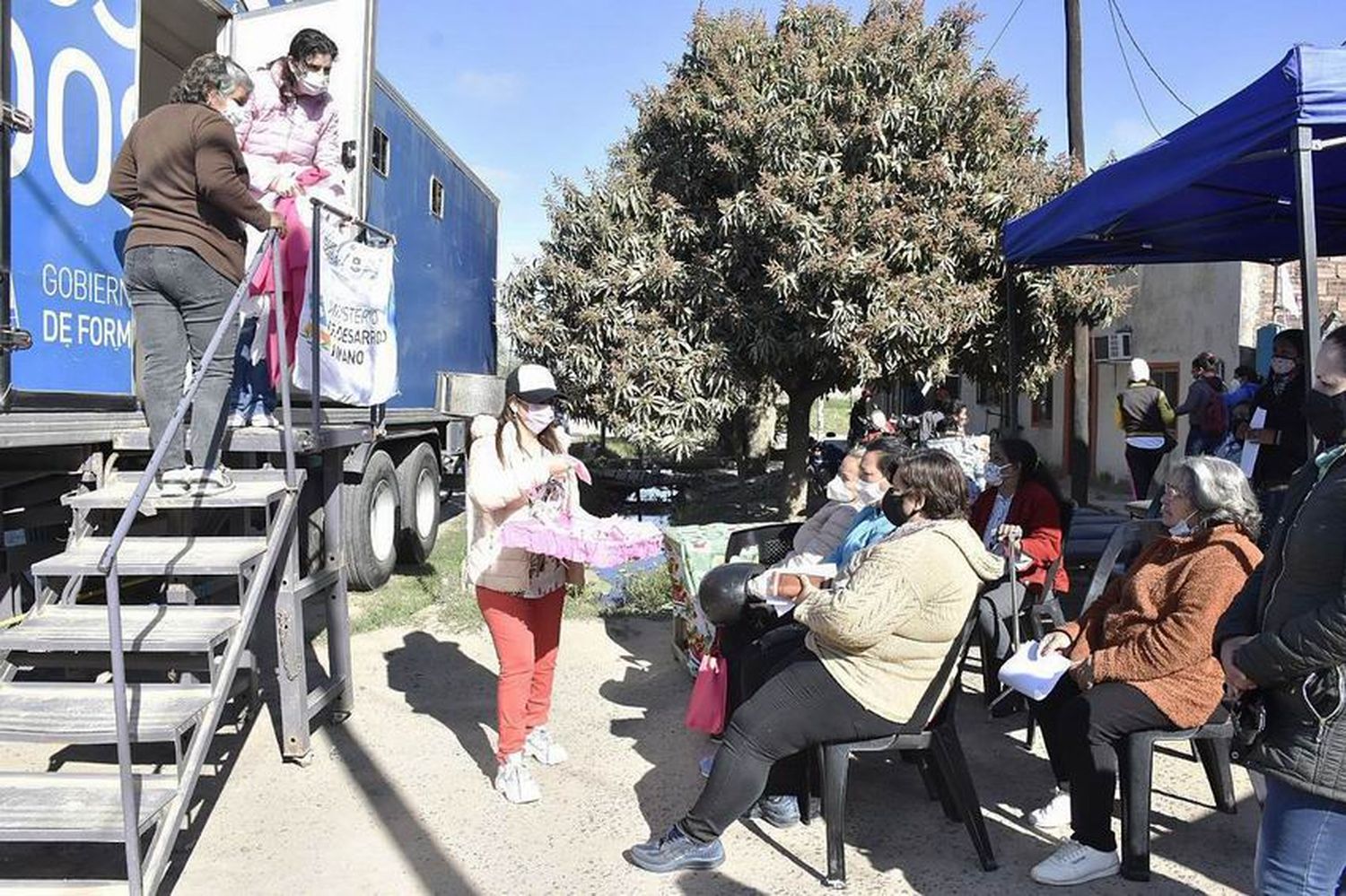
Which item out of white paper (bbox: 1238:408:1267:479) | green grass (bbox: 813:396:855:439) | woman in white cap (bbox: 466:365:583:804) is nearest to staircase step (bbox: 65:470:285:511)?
woman in white cap (bbox: 466:365:583:804)

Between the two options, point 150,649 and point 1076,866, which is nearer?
point 1076,866

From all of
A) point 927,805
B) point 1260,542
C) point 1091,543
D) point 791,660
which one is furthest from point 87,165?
point 1091,543

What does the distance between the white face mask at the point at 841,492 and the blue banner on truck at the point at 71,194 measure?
305 centimetres

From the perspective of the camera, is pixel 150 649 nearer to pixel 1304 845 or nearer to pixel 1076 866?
pixel 1076 866

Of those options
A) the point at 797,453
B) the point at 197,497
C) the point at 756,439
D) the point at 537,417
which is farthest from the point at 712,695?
the point at 756,439

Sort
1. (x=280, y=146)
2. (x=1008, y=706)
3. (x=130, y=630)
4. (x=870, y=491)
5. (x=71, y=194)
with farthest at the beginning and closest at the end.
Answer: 1. (x=280, y=146)
2. (x=1008, y=706)
3. (x=870, y=491)
4. (x=71, y=194)
5. (x=130, y=630)

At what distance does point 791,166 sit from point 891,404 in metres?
13.9

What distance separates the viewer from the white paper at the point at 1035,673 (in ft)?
9.92

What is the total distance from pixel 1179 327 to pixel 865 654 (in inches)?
388

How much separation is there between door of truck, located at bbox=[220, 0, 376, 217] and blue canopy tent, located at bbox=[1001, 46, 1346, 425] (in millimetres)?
3722

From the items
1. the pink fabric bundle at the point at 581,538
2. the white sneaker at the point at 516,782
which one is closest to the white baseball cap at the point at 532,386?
the pink fabric bundle at the point at 581,538

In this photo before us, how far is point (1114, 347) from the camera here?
12430mm

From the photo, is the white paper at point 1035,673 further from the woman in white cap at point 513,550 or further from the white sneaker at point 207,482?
the white sneaker at point 207,482

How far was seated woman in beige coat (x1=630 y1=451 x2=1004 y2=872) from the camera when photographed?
289 centimetres
